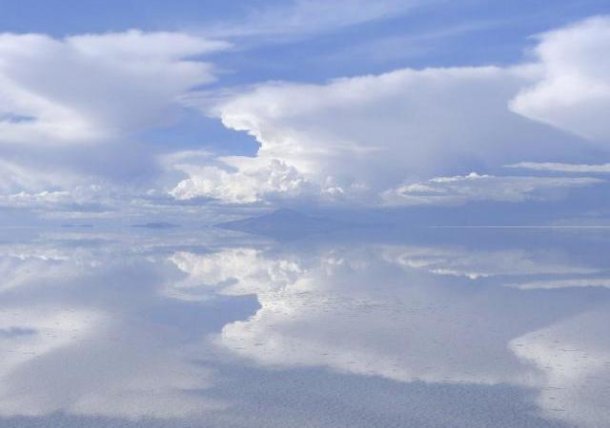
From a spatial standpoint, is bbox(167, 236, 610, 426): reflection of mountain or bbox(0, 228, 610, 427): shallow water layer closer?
bbox(0, 228, 610, 427): shallow water layer

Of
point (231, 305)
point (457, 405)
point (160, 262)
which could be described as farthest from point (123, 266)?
point (457, 405)

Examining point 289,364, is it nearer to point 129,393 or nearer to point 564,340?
point 129,393

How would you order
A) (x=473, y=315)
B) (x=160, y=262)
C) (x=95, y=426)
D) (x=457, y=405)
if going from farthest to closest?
(x=160, y=262), (x=473, y=315), (x=457, y=405), (x=95, y=426)

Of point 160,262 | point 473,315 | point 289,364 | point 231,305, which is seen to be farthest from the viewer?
point 160,262

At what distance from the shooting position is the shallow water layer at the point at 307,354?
36125 mm

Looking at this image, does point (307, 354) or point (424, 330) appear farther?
point (424, 330)

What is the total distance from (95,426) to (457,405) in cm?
1965

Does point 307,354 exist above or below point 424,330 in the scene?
below

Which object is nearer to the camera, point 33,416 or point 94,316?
point 33,416

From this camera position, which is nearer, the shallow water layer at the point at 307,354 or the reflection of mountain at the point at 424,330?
the shallow water layer at the point at 307,354

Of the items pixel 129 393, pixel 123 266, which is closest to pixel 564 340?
pixel 129 393

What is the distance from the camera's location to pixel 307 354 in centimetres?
4831

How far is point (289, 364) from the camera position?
45.4 metres

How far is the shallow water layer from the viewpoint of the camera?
36.1 m
